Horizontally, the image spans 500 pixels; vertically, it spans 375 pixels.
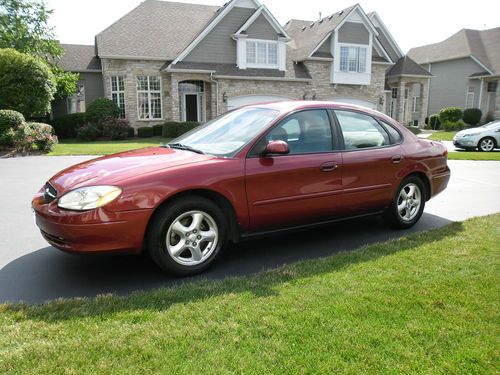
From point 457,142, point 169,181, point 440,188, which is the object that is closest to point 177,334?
point 169,181

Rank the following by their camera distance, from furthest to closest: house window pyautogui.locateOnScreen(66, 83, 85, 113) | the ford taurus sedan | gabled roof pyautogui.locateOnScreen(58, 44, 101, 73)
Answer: house window pyautogui.locateOnScreen(66, 83, 85, 113) → gabled roof pyautogui.locateOnScreen(58, 44, 101, 73) → the ford taurus sedan

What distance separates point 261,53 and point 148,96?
7.26 m

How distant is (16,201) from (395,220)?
6.19m

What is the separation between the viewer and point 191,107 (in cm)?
2680

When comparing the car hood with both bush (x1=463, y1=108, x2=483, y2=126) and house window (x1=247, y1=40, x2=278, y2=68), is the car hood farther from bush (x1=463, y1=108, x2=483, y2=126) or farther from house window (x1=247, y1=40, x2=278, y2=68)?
bush (x1=463, y1=108, x2=483, y2=126)

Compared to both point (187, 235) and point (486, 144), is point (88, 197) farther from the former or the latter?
point (486, 144)

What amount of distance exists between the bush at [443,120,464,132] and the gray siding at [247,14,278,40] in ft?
50.4

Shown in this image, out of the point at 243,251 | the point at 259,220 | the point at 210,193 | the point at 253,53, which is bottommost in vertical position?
the point at 243,251

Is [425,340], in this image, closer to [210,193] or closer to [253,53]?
[210,193]

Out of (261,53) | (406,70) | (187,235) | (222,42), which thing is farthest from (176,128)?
(187,235)

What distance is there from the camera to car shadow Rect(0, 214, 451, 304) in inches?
151

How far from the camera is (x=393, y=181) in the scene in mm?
5395

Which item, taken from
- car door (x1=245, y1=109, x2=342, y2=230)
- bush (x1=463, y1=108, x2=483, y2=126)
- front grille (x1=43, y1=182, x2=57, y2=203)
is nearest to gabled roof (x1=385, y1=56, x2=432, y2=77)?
bush (x1=463, y1=108, x2=483, y2=126)

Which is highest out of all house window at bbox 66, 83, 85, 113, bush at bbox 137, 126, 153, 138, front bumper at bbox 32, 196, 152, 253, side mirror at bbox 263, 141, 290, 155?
house window at bbox 66, 83, 85, 113
